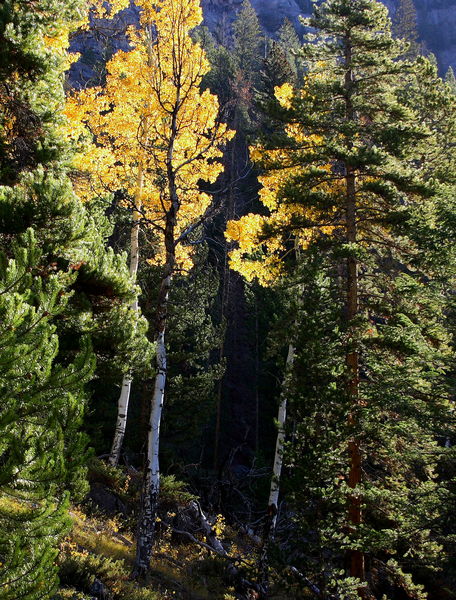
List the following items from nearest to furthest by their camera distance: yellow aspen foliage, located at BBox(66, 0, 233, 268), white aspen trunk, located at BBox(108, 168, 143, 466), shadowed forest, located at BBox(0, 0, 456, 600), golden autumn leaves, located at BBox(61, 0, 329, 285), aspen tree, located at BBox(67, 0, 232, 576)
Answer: shadowed forest, located at BBox(0, 0, 456, 600) < golden autumn leaves, located at BBox(61, 0, 329, 285) < aspen tree, located at BBox(67, 0, 232, 576) < yellow aspen foliage, located at BBox(66, 0, 233, 268) < white aspen trunk, located at BBox(108, 168, 143, 466)

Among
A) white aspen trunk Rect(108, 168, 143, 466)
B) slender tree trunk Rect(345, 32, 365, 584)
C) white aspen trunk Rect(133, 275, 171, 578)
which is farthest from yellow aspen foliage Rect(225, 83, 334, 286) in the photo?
white aspen trunk Rect(133, 275, 171, 578)

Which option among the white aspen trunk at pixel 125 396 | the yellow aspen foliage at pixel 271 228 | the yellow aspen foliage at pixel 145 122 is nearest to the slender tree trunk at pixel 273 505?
the yellow aspen foliage at pixel 271 228

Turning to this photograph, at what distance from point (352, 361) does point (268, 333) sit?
1.91 m

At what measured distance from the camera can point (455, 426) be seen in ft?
26.1

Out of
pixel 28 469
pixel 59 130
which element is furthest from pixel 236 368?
pixel 28 469

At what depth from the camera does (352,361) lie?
9.55 m

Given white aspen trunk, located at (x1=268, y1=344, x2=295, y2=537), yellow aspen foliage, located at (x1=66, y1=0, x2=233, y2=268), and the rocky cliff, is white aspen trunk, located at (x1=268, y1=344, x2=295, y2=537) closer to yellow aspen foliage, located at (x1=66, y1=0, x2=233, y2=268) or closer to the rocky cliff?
yellow aspen foliage, located at (x1=66, y1=0, x2=233, y2=268)

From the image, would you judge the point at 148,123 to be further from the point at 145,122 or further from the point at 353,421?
the point at 353,421

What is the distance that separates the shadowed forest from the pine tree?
0.19ft

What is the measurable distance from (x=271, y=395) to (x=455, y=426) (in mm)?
15581

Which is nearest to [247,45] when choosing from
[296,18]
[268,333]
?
[296,18]

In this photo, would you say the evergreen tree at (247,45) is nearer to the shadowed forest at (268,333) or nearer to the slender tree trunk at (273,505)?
the shadowed forest at (268,333)

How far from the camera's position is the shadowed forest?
15.3 feet

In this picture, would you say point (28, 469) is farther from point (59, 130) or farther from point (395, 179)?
point (395, 179)
